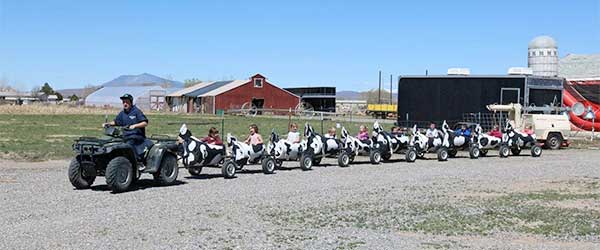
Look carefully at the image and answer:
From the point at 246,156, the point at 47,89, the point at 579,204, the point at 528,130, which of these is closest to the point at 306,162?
the point at 246,156

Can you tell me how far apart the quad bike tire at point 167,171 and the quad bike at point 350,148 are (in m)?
6.21

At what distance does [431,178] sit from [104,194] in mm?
7698

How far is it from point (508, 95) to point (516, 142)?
6.57 m

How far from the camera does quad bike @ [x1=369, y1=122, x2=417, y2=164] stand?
21.1 metres

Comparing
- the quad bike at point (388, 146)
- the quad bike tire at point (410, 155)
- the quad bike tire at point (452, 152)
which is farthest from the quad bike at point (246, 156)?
the quad bike tire at point (452, 152)

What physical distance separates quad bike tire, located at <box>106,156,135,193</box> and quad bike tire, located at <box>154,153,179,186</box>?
0.94m

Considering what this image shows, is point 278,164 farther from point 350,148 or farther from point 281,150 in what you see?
point 350,148

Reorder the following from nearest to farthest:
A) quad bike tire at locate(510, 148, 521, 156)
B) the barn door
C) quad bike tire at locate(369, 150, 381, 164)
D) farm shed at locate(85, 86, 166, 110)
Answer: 1. quad bike tire at locate(369, 150, 381, 164)
2. quad bike tire at locate(510, 148, 521, 156)
3. the barn door
4. farm shed at locate(85, 86, 166, 110)

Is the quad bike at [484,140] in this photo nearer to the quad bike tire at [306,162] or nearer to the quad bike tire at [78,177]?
the quad bike tire at [306,162]

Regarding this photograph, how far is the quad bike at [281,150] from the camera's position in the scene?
1806 centimetres

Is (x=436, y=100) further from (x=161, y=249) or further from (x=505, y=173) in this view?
(x=161, y=249)

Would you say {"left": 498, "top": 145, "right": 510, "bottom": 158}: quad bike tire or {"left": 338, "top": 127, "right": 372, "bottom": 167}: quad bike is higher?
{"left": 338, "top": 127, "right": 372, "bottom": 167}: quad bike

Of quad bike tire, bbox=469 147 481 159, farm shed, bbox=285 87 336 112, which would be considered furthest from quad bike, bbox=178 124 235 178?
farm shed, bbox=285 87 336 112

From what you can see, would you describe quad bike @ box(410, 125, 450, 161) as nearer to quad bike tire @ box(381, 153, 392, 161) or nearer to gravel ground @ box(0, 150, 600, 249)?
quad bike tire @ box(381, 153, 392, 161)
